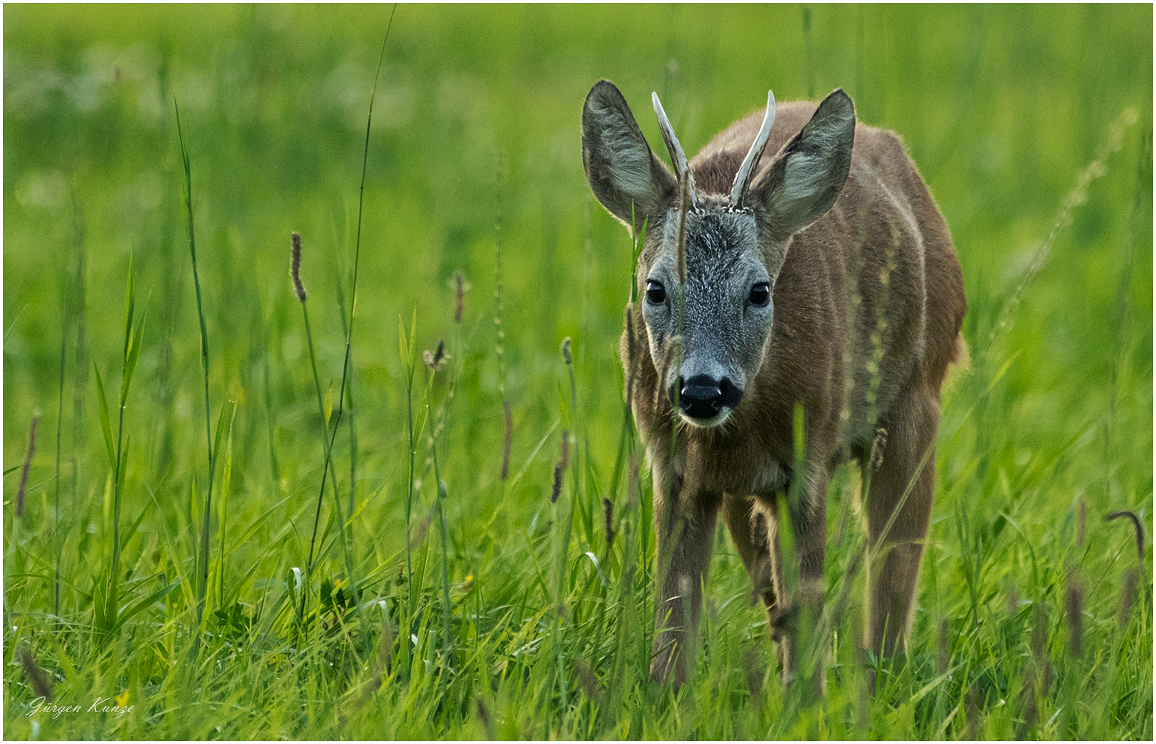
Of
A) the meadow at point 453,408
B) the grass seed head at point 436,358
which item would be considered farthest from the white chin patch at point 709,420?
the grass seed head at point 436,358

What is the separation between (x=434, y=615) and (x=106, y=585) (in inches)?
33.8

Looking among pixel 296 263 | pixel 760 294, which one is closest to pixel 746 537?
pixel 760 294

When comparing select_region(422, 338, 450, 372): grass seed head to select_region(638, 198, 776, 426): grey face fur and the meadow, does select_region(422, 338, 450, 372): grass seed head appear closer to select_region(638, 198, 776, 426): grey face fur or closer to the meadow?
the meadow

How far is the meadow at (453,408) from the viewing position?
2844mm

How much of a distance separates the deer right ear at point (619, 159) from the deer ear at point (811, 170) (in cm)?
27

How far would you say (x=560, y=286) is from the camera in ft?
22.6

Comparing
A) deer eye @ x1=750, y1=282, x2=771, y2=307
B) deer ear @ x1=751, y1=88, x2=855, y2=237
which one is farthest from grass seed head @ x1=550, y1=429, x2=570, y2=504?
deer ear @ x1=751, y1=88, x2=855, y2=237

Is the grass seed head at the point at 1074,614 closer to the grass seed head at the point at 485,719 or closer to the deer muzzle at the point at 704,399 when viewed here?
the deer muzzle at the point at 704,399

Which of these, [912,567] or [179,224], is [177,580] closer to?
[912,567]

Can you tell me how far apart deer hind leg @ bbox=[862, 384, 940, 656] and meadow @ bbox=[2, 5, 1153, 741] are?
0.43ft

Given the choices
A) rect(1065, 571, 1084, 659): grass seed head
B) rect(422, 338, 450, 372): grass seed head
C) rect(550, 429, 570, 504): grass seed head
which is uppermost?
rect(422, 338, 450, 372): grass seed head

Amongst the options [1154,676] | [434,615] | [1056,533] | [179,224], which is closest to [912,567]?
[1056,533]

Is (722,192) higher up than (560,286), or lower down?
higher up

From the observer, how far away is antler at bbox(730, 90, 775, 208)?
2996 mm
